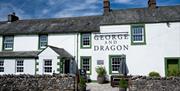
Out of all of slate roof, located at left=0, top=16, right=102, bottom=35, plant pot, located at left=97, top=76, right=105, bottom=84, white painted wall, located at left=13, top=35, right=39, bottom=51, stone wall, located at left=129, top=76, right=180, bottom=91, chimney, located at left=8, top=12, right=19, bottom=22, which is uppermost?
chimney, located at left=8, top=12, right=19, bottom=22

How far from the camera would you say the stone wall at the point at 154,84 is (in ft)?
43.6

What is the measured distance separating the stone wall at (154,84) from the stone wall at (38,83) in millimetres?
4023

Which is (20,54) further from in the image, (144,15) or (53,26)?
(144,15)

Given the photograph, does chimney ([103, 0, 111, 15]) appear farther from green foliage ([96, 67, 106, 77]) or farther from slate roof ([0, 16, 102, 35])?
green foliage ([96, 67, 106, 77])

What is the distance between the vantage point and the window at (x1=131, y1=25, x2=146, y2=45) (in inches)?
829

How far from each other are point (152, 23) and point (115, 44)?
4071mm

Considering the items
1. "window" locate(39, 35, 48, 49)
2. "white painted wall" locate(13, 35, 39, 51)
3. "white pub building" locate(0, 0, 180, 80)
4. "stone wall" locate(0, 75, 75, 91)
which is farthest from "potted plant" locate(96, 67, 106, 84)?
"white painted wall" locate(13, 35, 39, 51)

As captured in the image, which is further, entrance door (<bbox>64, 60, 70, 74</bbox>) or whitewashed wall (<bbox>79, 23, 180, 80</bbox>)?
entrance door (<bbox>64, 60, 70, 74</bbox>)

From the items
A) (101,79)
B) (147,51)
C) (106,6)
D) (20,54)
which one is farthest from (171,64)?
(20,54)

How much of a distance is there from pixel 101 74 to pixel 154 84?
7933 millimetres

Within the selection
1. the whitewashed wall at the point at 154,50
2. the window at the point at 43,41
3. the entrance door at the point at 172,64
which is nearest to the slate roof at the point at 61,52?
the window at the point at 43,41

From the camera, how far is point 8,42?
24844 millimetres

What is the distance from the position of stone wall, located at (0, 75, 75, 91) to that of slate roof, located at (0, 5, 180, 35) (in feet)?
29.2

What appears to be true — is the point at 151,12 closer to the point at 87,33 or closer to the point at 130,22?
the point at 130,22
